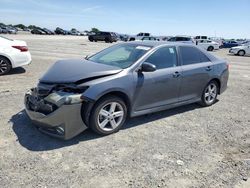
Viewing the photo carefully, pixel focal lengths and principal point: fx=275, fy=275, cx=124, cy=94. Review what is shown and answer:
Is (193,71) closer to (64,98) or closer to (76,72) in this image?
(76,72)

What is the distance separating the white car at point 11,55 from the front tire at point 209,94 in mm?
6051

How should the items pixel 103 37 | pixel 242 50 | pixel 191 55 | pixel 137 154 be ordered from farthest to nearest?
1. pixel 103 37
2. pixel 242 50
3. pixel 191 55
4. pixel 137 154

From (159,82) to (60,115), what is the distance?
200 cm

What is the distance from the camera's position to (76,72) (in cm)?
446

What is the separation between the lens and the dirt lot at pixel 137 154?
132 inches

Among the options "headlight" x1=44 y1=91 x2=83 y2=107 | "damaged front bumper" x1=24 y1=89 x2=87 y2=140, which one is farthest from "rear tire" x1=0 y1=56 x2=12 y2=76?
"headlight" x1=44 y1=91 x2=83 y2=107

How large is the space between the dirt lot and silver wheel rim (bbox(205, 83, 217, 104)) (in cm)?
76

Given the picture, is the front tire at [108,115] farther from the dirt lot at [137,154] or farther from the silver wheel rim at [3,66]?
the silver wheel rim at [3,66]

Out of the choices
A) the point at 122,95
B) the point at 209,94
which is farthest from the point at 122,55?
the point at 209,94

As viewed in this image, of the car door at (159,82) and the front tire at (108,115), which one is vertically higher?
the car door at (159,82)

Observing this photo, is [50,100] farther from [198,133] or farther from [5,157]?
[198,133]

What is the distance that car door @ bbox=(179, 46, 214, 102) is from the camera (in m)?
5.73

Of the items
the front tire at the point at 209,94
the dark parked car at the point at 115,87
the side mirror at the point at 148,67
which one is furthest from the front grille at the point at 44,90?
the front tire at the point at 209,94

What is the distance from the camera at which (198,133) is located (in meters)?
4.94
